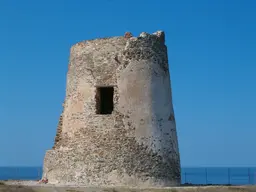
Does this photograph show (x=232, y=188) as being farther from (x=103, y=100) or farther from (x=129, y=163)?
(x=103, y=100)

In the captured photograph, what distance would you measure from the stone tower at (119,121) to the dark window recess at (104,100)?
0.13 feet

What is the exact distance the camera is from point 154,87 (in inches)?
725

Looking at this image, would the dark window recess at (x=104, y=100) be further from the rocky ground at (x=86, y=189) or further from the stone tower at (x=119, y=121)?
the rocky ground at (x=86, y=189)

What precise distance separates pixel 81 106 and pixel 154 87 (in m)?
2.89

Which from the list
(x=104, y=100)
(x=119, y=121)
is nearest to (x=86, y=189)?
(x=119, y=121)

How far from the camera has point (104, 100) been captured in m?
19.9

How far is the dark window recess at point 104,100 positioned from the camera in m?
18.6

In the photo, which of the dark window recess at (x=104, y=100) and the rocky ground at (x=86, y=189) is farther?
the dark window recess at (x=104, y=100)

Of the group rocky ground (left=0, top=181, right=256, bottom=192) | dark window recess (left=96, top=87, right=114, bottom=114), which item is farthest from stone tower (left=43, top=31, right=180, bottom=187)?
rocky ground (left=0, top=181, right=256, bottom=192)

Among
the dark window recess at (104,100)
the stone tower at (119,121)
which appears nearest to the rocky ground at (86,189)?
the stone tower at (119,121)

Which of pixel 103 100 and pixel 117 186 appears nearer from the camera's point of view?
pixel 117 186

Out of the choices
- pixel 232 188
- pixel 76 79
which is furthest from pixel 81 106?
pixel 232 188

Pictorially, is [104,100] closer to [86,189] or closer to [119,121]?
[119,121]

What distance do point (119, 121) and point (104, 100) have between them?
7.47 ft
